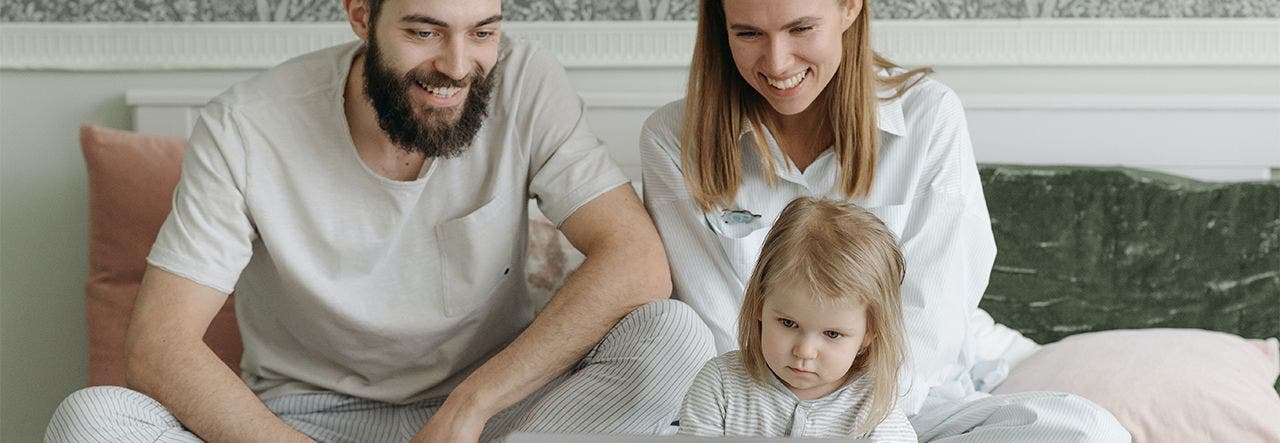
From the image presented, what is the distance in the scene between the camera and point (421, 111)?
179 centimetres

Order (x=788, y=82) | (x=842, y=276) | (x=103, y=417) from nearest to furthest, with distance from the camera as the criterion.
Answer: (x=842, y=276)
(x=103, y=417)
(x=788, y=82)

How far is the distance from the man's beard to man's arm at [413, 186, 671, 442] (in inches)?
7.6

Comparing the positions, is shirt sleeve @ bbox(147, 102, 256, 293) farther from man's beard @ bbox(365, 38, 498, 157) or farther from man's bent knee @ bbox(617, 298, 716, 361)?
man's bent knee @ bbox(617, 298, 716, 361)

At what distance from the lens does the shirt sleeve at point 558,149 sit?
1.84 metres

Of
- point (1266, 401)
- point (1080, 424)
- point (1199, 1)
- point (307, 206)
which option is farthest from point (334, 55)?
point (1199, 1)

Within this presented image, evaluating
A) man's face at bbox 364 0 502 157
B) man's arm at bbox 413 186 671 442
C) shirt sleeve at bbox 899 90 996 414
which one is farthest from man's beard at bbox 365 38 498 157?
shirt sleeve at bbox 899 90 996 414

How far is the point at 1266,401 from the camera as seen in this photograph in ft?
6.14

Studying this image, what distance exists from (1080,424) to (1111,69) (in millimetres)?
1071

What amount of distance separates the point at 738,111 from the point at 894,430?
1.86 ft

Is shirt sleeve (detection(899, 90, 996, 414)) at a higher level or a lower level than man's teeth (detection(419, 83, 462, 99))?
lower

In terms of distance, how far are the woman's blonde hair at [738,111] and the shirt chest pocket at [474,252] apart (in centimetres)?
27

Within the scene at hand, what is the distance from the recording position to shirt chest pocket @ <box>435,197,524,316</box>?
185cm

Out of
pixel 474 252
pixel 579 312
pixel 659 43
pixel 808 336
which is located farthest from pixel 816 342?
pixel 659 43

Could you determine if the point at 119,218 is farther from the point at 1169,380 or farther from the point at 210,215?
the point at 1169,380
